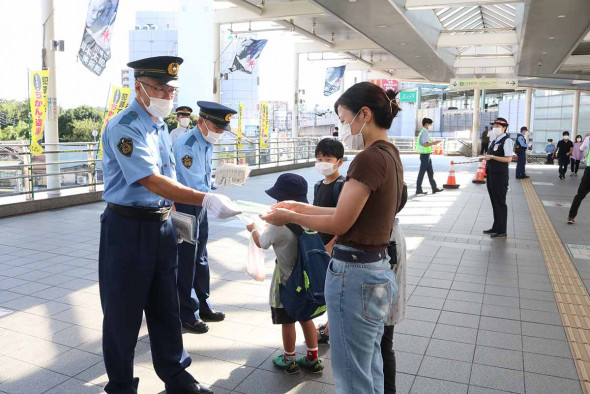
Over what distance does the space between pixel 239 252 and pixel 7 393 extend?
3325mm

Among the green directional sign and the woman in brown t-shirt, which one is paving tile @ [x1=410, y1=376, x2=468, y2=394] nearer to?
the woman in brown t-shirt

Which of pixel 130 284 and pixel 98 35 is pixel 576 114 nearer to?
pixel 98 35

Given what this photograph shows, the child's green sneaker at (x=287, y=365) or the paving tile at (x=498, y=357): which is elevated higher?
the child's green sneaker at (x=287, y=365)

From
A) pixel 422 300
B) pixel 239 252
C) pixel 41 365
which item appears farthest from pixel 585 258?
pixel 41 365

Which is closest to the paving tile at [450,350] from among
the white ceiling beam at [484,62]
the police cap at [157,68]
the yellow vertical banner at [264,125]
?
the police cap at [157,68]

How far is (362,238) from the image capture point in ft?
5.81

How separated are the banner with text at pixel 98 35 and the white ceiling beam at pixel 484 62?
13.6 metres

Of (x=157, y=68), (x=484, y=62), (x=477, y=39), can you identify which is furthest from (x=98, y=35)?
(x=484, y=62)

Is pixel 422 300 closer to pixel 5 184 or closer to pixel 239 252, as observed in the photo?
pixel 239 252

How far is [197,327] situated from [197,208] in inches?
33.4

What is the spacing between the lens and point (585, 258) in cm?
576

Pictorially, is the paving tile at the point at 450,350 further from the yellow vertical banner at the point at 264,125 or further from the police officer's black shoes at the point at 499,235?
the yellow vertical banner at the point at 264,125

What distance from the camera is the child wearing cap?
8.59 ft

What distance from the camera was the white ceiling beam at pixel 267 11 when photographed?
38.0 ft
